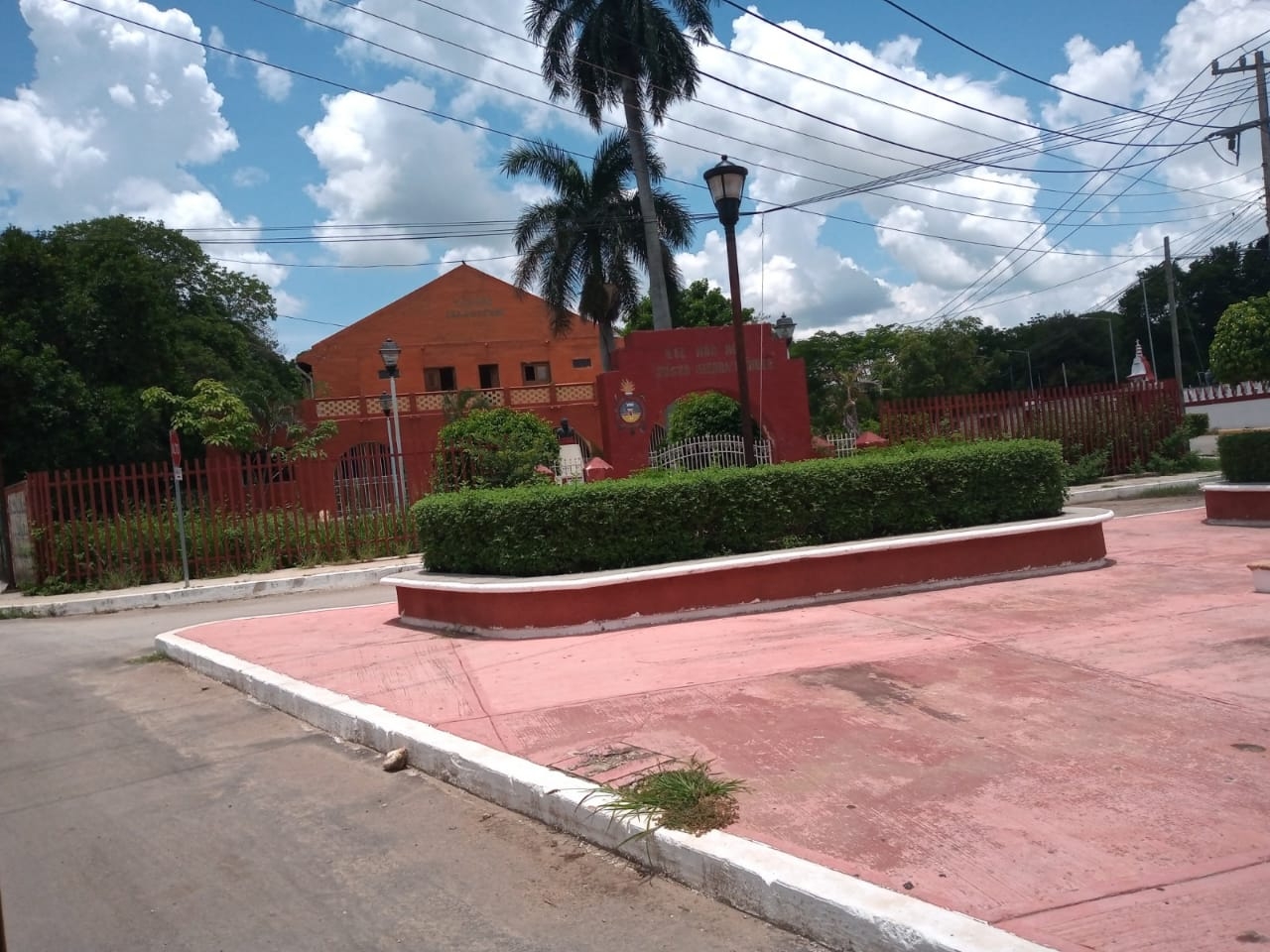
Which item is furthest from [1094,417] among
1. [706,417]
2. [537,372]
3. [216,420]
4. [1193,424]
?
[537,372]

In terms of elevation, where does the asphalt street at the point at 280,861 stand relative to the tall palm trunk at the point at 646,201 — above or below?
below

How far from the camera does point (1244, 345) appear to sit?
16.1 m

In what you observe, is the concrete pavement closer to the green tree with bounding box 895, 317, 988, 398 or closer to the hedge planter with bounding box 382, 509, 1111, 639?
the hedge planter with bounding box 382, 509, 1111, 639

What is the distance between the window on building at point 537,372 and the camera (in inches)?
1618

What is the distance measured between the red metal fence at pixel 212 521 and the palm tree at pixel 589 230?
519 inches

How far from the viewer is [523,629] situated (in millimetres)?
8852

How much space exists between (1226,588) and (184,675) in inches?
363

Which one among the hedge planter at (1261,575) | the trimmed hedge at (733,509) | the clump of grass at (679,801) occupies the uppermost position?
the trimmed hedge at (733,509)

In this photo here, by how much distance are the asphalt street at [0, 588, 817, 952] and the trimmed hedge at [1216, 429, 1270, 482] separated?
41.2 ft

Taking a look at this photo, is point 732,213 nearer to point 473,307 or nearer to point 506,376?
point 506,376

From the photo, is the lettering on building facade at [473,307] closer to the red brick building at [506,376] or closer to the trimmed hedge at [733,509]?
the red brick building at [506,376]

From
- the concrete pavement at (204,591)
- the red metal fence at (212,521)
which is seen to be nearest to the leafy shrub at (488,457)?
the red metal fence at (212,521)

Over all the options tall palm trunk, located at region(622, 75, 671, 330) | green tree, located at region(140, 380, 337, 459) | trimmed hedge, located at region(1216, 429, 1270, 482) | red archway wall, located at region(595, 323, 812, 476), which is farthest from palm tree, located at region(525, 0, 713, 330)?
trimmed hedge, located at region(1216, 429, 1270, 482)

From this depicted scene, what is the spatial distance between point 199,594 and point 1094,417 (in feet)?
61.4
